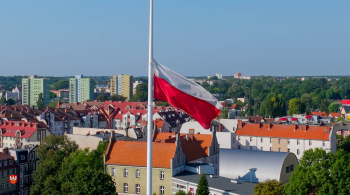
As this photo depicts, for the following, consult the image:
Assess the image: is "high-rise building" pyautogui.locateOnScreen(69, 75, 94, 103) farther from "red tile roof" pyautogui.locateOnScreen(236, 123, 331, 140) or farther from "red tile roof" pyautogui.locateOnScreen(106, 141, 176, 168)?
"red tile roof" pyautogui.locateOnScreen(106, 141, 176, 168)

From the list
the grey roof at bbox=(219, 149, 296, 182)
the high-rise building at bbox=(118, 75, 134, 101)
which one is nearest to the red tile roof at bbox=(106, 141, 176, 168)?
the grey roof at bbox=(219, 149, 296, 182)

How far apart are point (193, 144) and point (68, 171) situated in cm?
1175

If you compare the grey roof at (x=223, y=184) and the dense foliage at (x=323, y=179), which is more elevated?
the dense foliage at (x=323, y=179)

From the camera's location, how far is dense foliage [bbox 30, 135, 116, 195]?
110ft

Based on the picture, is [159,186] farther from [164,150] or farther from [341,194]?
[341,194]

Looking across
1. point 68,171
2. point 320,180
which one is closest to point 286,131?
point 320,180

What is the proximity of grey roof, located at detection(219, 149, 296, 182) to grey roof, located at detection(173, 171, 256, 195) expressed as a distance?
6905 mm

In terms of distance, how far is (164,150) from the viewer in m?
38.0

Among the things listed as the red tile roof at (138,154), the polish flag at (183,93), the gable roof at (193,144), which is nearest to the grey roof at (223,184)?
the red tile roof at (138,154)

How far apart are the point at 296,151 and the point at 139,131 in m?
21.6

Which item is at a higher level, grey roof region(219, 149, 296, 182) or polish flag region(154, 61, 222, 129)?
polish flag region(154, 61, 222, 129)

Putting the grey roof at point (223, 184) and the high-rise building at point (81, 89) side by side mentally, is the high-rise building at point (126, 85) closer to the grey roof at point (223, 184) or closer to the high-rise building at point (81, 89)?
the high-rise building at point (81, 89)

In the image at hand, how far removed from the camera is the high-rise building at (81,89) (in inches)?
7288

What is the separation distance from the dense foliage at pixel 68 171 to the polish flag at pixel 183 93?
71.6 ft
